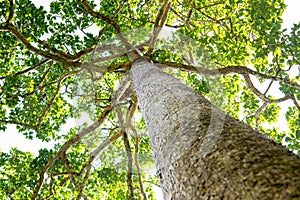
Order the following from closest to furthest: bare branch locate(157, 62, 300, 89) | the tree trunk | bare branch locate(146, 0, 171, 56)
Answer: the tree trunk, bare branch locate(157, 62, 300, 89), bare branch locate(146, 0, 171, 56)

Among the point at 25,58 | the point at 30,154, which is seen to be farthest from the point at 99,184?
the point at 25,58

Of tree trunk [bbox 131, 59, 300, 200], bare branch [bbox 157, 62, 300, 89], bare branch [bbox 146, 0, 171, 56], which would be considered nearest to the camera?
tree trunk [bbox 131, 59, 300, 200]

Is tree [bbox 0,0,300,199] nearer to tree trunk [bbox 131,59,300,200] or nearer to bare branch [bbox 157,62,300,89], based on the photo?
bare branch [bbox 157,62,300,89]

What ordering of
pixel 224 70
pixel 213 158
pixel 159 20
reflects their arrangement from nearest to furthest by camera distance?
pixel 213 158
pixel 224 70
pixel 159 20

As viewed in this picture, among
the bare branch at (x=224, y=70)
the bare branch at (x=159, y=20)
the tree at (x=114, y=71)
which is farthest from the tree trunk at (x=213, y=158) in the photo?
the bare branch at (x=159, y=20)

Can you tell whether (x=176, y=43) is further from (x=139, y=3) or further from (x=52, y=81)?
(x=52, y=81)

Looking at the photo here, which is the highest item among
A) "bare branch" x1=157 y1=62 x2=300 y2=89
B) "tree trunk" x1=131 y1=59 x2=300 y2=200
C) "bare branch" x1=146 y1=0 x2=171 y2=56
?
"bare branch" x1=146 y1=0 x2=171 y2=56

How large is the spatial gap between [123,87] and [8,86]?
300cm

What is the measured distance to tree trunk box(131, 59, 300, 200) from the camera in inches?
42.8

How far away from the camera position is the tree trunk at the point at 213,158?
42.8 inches

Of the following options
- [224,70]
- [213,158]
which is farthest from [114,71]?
[213,158]

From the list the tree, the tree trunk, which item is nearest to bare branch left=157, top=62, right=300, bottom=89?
the tree

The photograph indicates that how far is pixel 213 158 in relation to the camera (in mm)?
1389

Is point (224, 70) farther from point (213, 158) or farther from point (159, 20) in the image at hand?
point (213, 158)
